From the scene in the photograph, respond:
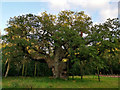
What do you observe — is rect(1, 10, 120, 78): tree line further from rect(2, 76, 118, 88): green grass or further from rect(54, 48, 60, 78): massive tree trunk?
rect(2, 76, 118, 88): green grass

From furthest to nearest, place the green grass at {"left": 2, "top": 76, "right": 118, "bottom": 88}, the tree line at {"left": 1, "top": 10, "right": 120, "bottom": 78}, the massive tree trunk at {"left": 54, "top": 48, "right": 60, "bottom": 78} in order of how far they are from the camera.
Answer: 1. the massive tree trunk at {"left": 54, "top": 48, "right": 60, "bottom": 78}
2. the tree line at {"left": 1, "top": 10, "right": 120, "bottom": 78}
3. the green grass at {"left": 2, "top": 76, "right": 118, "bottom": 88}

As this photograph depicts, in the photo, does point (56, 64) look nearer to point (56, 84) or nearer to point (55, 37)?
point (55, 37)

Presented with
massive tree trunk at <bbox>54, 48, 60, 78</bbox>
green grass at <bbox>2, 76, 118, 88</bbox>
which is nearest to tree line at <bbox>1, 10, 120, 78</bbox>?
massive tree trunk at <bbox>54, 48, 60, 78</bbox>

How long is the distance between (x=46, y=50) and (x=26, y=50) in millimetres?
2959

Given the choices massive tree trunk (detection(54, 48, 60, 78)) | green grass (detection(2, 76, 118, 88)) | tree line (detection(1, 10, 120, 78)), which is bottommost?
green grass (detection(2, 76, 118, 88))

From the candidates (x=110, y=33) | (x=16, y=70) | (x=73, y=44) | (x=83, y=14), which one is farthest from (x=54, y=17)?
(x=16, y=70)

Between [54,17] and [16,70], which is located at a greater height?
[54,17]

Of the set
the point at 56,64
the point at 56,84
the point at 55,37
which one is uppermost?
the point at 55,37

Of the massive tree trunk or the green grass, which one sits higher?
the massive tree trunk

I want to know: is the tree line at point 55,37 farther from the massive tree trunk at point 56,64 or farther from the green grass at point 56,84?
the green grass at point 56,84

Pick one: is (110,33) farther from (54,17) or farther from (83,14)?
(54,17)

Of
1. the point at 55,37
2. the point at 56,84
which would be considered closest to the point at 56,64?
the point at 55,37

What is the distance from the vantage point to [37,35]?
16953 millimetres

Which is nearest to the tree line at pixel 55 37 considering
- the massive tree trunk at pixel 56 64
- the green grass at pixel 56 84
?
the massive tree trunk at pixel 56 64
